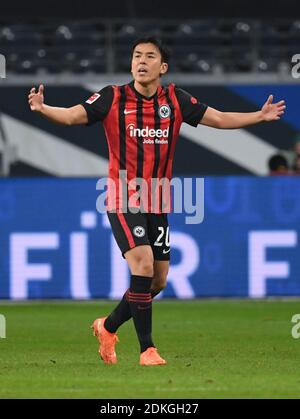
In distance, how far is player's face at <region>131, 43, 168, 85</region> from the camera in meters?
9.21

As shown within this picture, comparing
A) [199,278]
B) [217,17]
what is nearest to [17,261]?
[199,278]

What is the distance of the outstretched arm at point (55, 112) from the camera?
886 cm

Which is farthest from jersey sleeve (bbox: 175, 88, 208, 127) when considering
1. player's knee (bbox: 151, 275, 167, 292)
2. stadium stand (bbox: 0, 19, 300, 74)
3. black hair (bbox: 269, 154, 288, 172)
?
stadium stand (bbox: 0, 19, 300, 74)

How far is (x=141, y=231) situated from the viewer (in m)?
9.13

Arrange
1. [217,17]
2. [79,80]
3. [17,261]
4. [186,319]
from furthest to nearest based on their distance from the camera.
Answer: [217,17] → [79,80] → [17,261] → [186,319]

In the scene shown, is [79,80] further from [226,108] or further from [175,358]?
[175,358]

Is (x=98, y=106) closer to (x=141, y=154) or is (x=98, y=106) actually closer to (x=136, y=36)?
(x=141, y=154)

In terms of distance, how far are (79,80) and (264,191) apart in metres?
5.04

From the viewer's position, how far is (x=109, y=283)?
621 inches

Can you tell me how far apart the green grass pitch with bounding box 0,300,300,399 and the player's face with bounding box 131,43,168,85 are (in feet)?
6.62

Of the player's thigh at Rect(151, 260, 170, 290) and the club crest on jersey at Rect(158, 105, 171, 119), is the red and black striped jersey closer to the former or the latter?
the club crest on jersey at Rect(158, 105, 171, 119)

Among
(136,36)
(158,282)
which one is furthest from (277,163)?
(158,282)

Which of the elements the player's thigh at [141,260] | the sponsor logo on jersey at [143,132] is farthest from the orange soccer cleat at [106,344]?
the sponsor logo on jersey at [143,132]

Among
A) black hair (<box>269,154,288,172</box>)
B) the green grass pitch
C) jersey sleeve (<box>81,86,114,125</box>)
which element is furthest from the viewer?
black hair (<box>269,154,288,172</box>)
